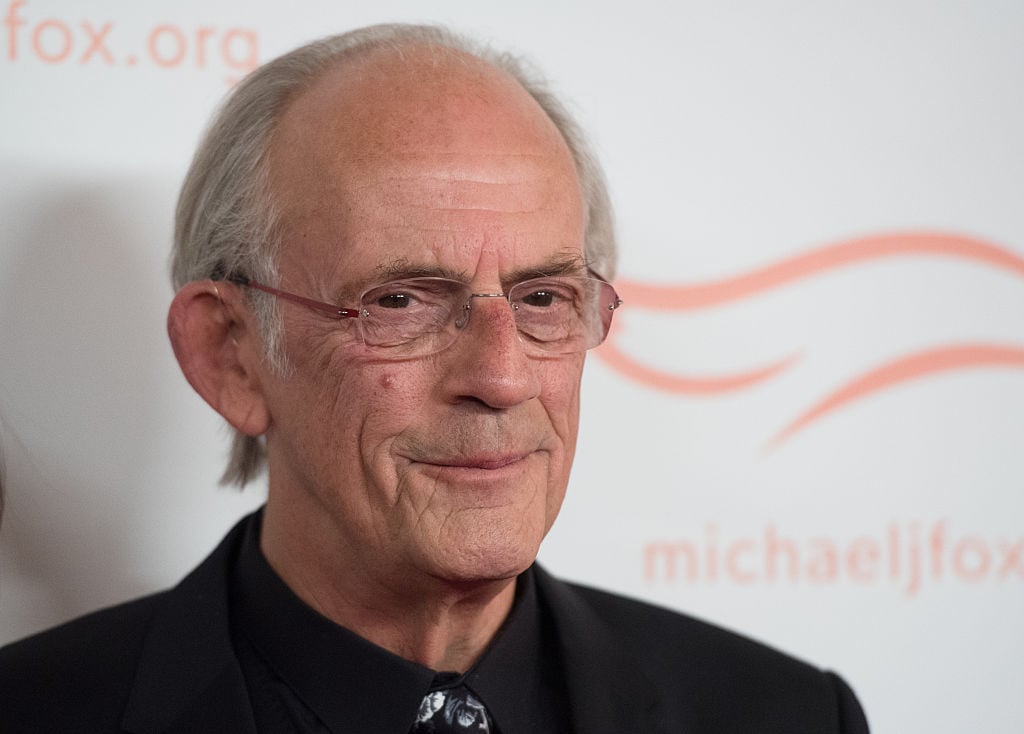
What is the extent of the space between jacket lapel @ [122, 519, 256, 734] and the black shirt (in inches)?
1.8

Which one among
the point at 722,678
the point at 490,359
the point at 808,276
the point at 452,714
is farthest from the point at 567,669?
the point at 808,276

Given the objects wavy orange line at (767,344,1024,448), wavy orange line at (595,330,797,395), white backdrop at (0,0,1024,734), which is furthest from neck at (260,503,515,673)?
wavy orange line at (767,344,1024,448)

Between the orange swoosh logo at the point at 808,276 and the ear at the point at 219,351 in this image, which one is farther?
the orange swoosh logo at the point at 808,276

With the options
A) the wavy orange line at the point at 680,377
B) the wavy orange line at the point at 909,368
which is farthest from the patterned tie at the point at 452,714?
the wavy orange line at the point at 909,368

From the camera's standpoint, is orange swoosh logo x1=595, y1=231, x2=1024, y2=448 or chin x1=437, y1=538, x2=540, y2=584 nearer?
chin x1=437, y1=538, x2=540, y2=584

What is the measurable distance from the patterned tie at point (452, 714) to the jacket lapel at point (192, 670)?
0.25m

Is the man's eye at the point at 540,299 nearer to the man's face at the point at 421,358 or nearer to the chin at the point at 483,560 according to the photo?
the man's face at the point at 421,358

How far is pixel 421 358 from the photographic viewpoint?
67.6 inches

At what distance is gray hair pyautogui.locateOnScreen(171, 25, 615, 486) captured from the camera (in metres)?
1.85

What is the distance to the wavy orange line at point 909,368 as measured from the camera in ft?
8.41

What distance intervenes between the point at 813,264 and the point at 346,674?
134 cm

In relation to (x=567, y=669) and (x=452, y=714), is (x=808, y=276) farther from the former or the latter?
(x=452, y=714)

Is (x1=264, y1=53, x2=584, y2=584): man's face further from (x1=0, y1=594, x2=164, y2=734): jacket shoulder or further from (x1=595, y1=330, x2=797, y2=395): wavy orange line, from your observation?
(x1=595, y1=330, x2=797, y2=395): wavy orange line

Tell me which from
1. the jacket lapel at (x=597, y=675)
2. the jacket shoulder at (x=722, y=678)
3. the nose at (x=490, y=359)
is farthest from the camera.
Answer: the jacket shoulder at (x=722, y=678)
